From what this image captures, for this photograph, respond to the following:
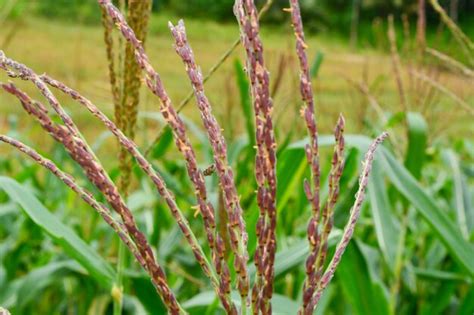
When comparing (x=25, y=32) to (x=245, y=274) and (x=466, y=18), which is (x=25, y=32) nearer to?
(x=466, y=18)

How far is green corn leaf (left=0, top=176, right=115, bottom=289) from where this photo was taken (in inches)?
31.3

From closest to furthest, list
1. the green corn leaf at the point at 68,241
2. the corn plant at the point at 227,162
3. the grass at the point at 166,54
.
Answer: the corn plant at the point at 227,162, the green corn leaf at the point at 68,241, the grass at the point at 166,54

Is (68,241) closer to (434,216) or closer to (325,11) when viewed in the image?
(434,216)

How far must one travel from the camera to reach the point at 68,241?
0.80 metres

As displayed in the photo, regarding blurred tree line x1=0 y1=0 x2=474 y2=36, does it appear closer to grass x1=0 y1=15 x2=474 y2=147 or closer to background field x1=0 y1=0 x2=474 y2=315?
grass x1=0 y1=15 x2=474 y2=147

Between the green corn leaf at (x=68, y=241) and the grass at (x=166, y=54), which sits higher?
the green corn leaf at (x=68, y=241)

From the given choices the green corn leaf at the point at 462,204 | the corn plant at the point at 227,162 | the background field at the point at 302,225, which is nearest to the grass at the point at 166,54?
the background field at the point at 302,225

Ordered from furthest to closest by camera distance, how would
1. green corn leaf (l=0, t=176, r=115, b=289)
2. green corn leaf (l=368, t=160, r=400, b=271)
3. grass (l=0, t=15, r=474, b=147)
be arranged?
1. grass (l=0, t=15, r=474, b=147)
2. green corn leaf (l=368, t=160, r=400, b=271)
3. green corn leaf (l=0, t=176, r=115, b=289)

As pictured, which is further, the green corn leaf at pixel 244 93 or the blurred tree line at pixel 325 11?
the blurred tree line at pixel 325 11

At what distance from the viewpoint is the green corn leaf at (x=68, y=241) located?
796 millimetres

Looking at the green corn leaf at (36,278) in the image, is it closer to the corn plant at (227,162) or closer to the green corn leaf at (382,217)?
the green corn leaf at (382,217)

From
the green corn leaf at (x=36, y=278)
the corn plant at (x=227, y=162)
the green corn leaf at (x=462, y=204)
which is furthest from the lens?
the green corn leaf at (x=462, y=204)

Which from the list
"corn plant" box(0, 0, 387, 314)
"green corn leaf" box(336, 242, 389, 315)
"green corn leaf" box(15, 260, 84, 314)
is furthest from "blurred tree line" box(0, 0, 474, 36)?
"corn plant" box(0, 0, 387, 314)

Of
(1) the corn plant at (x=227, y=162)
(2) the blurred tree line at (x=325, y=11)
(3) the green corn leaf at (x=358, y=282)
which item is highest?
(1) the corn plant at (x=227, y=162)
